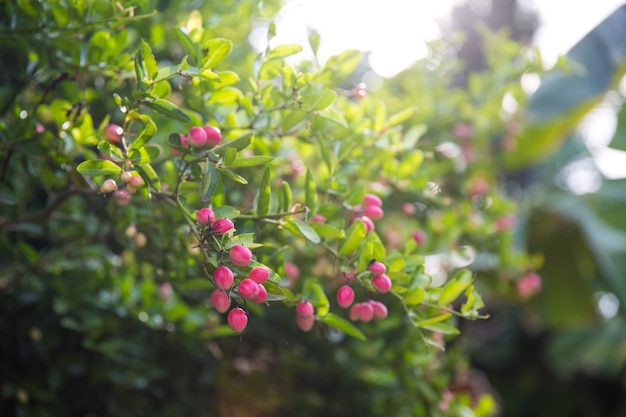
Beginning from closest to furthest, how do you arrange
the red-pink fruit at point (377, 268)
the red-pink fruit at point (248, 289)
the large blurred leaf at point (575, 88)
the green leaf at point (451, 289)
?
the red-pink fruit at point (248, 289) → the red-pink fruit at point (377, 268) → the green leaf at point (451, 289) → the large blurred leaf at point (575, 88)

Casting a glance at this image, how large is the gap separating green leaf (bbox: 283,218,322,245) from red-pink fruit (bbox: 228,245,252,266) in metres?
0.08

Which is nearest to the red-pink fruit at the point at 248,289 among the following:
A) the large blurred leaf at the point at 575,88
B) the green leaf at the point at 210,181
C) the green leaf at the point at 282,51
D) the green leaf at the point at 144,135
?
the green leaf at the point at 210,181

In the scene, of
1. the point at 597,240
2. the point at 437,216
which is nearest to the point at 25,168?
the point at 437,216

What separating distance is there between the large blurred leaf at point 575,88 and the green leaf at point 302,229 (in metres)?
1.13

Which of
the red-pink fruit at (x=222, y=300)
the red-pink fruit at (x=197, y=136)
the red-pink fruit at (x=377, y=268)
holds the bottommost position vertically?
the red-pink fruit at (x=222, y=300)

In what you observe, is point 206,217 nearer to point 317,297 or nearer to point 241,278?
Answer: point 241,278

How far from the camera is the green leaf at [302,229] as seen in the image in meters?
0.68

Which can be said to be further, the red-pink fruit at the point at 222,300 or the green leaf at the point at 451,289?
the green leaf at the point at 451,289

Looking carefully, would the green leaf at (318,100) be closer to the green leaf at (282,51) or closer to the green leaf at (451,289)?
the green leaf at (282,51)

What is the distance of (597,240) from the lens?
8.87 ft

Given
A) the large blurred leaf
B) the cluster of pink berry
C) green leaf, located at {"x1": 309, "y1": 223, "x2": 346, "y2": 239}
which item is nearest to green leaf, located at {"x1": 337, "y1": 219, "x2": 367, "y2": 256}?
green leaf, located at {"x1": 309, "y1": 223, "x2": 346, "y2": 239}

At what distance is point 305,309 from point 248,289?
156mm

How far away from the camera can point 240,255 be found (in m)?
0.62

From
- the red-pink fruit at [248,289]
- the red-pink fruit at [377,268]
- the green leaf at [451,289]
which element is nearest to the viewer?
the red-pink fruit at [248,289]
